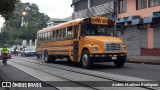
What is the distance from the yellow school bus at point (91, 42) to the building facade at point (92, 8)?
52.5 feet

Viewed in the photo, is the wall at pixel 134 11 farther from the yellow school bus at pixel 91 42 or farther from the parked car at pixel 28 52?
the parked car at pixel 28 52

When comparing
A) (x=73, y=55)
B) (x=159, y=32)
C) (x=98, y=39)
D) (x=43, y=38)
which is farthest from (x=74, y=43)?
(x=159, y=32)

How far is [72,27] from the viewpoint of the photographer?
20484mm

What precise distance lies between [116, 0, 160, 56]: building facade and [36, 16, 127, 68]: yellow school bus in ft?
33.7

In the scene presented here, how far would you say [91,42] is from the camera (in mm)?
18156

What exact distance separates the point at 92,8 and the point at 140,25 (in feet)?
36.8

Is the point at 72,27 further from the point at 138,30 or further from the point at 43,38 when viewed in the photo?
the point at 138,30

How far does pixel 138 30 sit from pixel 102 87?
2233cm

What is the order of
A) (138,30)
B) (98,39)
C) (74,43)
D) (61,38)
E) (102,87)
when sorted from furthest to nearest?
(138,30) < (61,38) < (74,43) < (98,39) < (102,87)

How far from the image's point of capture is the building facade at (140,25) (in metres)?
29.4

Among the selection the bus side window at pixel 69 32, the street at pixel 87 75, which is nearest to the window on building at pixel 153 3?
the bus side window at pixel 69 32

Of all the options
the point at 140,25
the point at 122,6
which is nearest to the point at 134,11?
the point at 140,25

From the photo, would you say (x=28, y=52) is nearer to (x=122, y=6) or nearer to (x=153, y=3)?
(x=122, y=6)

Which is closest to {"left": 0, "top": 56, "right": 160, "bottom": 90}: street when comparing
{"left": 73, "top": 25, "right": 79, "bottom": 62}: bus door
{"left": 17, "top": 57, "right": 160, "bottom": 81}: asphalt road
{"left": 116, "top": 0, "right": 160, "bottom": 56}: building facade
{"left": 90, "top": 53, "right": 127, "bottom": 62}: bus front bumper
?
{"left": 17, "top": 57, "right": 160, "bottom": 81}: asphalt road
